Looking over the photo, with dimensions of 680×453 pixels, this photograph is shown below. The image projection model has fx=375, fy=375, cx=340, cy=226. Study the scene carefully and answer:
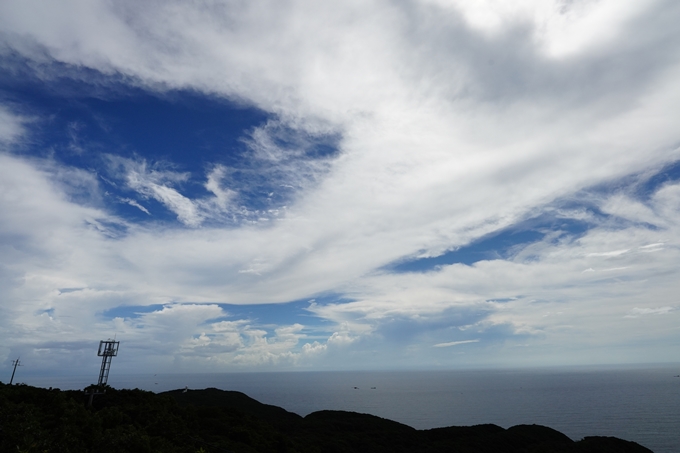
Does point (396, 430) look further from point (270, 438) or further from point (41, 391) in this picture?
point (41, 391)

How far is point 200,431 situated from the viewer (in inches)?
1815

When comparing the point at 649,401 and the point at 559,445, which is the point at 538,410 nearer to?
the point at 649,401

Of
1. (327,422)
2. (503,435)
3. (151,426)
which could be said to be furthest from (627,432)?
(151,426)

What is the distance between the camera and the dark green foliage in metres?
29.7

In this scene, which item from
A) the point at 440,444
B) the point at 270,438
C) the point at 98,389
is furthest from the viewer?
the point at 440,444

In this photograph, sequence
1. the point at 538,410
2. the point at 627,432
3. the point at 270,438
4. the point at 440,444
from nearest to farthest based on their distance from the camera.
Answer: the point at 270,438 < the point at 440,444 < the point at 627,432 < the point at 538,410

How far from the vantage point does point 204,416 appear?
53.2 metres

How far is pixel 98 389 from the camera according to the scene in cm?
4625

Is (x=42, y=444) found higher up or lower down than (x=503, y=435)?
higher up

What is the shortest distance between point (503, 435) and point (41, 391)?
286 feet

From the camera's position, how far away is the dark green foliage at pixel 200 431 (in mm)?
29680

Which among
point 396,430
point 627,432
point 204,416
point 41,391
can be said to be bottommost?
point 627,432

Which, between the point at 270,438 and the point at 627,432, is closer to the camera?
the point at 270,438

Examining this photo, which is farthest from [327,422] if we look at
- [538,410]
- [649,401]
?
[649,401]
